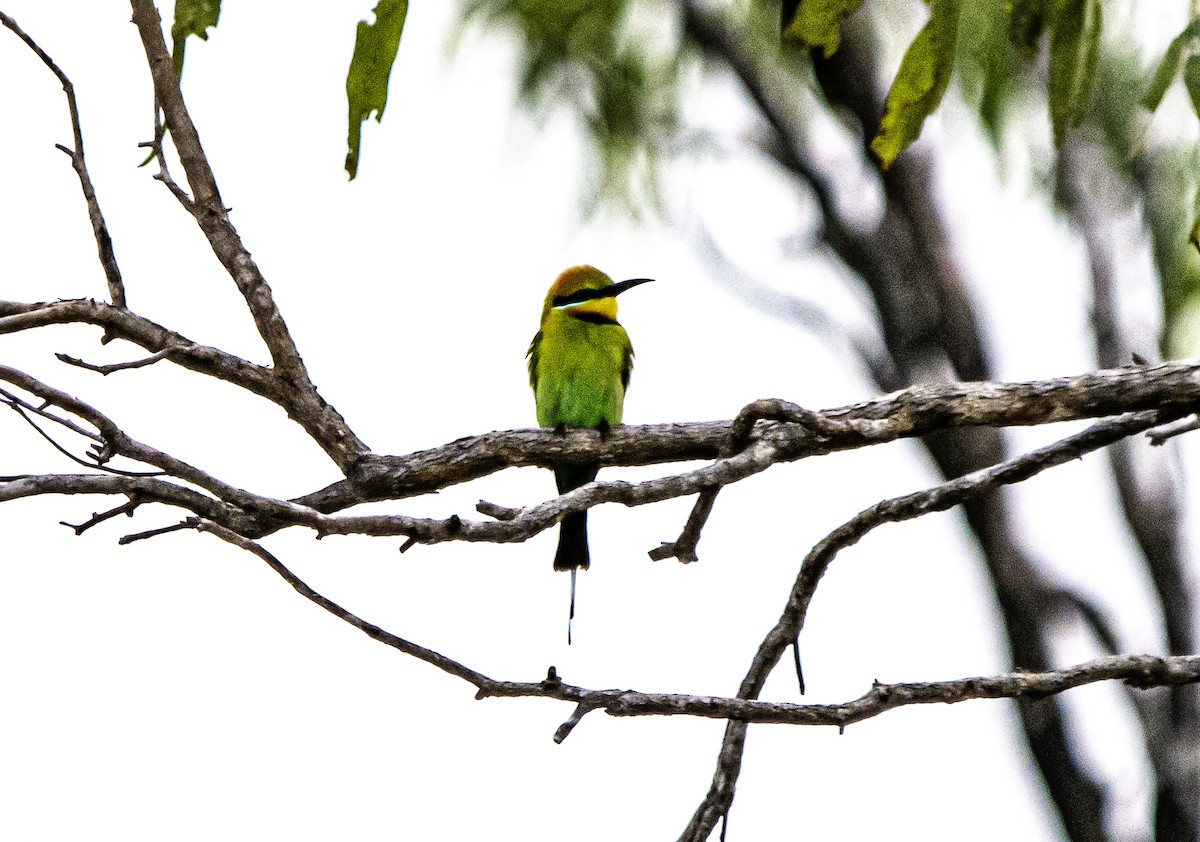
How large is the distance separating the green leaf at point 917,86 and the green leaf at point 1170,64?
329 mm

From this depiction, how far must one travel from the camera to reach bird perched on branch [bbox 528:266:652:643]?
10.9 ft

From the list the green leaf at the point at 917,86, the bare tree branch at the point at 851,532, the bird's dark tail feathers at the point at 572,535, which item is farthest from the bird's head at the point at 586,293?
the bare tree branch at the point at 851,532

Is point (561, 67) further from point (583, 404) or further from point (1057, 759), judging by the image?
point (1057, 759)

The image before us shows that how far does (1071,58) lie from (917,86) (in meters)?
0.32

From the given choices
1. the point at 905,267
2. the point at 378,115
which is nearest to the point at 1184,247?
the point at 905,267

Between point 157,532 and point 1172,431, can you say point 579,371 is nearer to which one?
point 1172,431

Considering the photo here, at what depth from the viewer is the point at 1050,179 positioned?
14.8ft

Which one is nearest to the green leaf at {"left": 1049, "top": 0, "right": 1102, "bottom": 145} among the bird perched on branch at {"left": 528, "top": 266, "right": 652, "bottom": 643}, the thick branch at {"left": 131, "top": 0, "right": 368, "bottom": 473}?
the thick branch at {"left": 131, "top": 0, "right": 368, "bottom": 473}

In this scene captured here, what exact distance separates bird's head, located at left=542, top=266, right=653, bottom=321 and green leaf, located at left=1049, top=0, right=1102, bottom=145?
1810mm

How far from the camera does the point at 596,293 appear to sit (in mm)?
3922

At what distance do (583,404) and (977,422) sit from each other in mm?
1574

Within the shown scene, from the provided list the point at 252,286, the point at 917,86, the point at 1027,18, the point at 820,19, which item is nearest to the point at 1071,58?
the point at 1027,18

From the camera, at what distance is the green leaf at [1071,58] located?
6.94 ft

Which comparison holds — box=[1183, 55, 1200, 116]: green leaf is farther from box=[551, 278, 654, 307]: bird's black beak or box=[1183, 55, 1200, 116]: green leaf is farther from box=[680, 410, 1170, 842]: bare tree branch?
box=[551, 278, 654, 307]: bird's black beak
